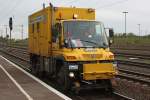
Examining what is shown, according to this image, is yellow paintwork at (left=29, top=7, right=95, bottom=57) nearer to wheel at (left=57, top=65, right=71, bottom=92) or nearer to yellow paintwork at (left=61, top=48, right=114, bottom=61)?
wheel at (left=57, top=65, right=71, bottom=92)

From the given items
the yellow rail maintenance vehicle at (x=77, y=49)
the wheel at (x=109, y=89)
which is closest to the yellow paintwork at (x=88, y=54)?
the yellow rail maintenance vehicle at (x=77, y=49)

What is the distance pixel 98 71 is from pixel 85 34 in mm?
1835

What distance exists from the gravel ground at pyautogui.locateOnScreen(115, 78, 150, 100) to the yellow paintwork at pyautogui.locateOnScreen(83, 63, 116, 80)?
35.2 inches

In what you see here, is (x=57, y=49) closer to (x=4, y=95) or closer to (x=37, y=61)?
(x=4, y=95)

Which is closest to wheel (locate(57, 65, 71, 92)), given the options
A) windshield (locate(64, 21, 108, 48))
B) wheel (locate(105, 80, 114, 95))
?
windshield (locate(64, 21, 108, 48))

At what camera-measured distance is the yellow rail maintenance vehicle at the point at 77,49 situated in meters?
15.3

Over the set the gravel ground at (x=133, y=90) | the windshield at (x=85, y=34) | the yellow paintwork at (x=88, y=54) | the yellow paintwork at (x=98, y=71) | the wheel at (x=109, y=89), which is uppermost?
the windshield at (x=85, y=34)

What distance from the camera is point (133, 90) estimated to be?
1633cm

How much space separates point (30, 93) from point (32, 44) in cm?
911

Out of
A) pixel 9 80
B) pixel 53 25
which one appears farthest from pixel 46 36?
pixel 9 80

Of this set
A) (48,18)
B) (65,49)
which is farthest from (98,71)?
(48,18)

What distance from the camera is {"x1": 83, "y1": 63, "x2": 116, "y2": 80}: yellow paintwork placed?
1516cm

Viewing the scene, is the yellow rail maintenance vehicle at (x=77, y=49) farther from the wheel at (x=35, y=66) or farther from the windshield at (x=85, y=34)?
the wheel at (x=35, y=66)

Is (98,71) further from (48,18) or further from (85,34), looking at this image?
(48,18)
